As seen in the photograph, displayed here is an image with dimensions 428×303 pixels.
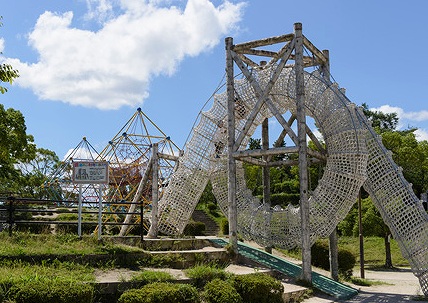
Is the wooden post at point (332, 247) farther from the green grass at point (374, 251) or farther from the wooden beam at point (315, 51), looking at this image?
the green grass at point (374, 251)

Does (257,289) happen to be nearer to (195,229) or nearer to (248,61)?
(248,61)

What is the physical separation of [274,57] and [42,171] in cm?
4746

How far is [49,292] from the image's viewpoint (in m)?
7.70

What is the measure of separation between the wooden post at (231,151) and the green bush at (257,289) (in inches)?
161

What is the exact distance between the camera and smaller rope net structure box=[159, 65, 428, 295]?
1345 cm

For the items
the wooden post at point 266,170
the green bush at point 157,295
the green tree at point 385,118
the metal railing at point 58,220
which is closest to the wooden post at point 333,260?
the wooden post at point 266,170

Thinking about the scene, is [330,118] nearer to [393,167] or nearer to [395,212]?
[393,167]

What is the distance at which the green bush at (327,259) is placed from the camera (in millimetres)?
17922

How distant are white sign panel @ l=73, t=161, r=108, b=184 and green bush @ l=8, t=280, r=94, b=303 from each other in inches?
153

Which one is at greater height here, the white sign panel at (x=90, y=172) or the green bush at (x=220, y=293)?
the white sign panel at (x=90, y=172)

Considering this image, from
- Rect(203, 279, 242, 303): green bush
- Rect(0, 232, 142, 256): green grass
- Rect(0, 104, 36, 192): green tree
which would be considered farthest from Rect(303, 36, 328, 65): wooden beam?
Rect(0, 104, 36, 192): green tree

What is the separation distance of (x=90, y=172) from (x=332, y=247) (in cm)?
867

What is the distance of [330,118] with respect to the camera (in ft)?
46.7

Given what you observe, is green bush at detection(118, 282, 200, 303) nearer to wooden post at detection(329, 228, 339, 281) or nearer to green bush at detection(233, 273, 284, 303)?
green bush at detection(233, 273, 284, 303)
